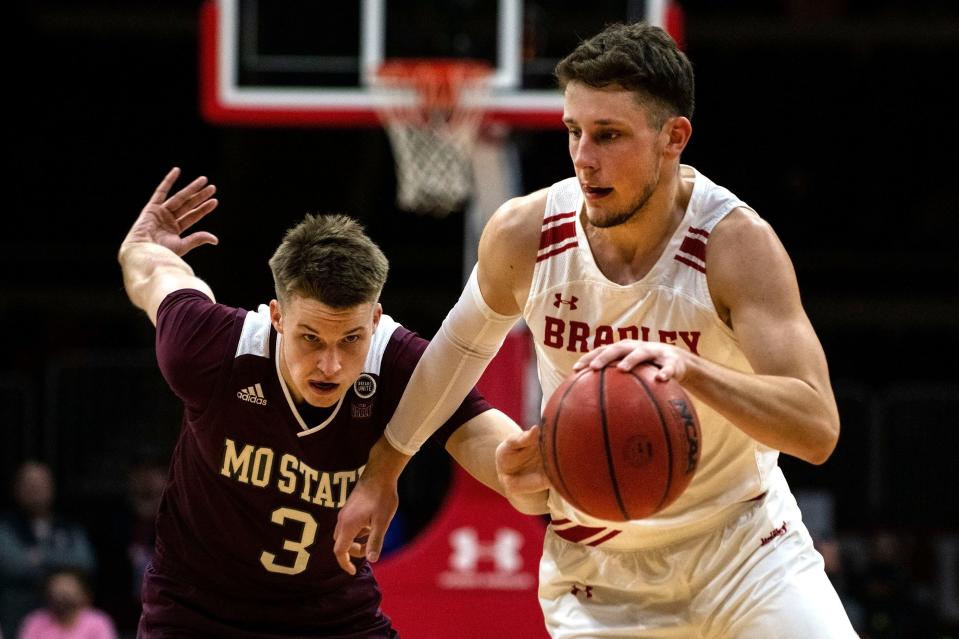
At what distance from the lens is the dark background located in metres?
14.6

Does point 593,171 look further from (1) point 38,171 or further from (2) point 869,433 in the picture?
(1) point 38,171

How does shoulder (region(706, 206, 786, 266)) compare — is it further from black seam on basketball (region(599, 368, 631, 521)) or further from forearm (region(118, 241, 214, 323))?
forearm (region(118, 241, 214, 323))

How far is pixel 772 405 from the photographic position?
3.25 m


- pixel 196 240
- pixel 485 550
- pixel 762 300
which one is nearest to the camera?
pixel 762 300

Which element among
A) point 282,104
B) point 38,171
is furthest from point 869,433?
point 38,171

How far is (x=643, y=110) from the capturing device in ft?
11.8

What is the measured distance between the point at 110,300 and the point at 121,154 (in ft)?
5.46

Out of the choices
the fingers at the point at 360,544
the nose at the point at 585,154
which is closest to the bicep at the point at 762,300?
the nose at the point at 585,154

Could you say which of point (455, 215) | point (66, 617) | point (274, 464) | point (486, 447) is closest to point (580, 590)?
point (486, 447)

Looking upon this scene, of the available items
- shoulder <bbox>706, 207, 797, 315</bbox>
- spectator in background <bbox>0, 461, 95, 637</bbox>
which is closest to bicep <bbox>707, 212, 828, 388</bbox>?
shoulder <bbox>706, 207, 797, 315</bbox>

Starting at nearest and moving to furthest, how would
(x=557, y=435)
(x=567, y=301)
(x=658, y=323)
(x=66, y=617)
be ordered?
1. (x=557, y=435)
2. (x=658, y=323)
3. (x=567, y=301)
4. (x=66, y=617)

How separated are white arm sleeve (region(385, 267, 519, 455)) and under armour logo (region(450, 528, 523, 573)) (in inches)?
172

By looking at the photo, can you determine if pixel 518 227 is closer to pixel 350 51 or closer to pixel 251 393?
pixel 251 393

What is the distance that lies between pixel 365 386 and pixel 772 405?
1290 mm
